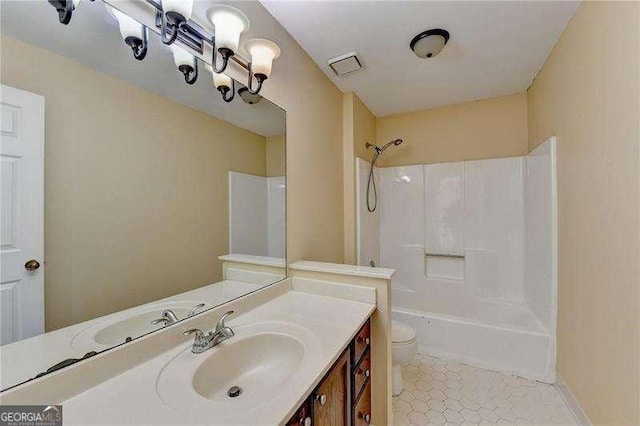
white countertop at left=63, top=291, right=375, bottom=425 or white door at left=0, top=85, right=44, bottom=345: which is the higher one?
white door at left=0, top=85, right=44, bottom=345

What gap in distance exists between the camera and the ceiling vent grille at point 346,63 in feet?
6.04

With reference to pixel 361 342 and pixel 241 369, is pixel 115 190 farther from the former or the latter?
pixel 361 342

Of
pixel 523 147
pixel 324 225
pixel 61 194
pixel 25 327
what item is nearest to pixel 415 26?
pixel 324 225

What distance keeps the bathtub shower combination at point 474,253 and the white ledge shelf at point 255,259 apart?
104 centimetres

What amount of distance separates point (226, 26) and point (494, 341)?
8.63 feet

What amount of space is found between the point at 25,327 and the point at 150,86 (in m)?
0.80

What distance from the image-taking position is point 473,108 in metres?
2.61

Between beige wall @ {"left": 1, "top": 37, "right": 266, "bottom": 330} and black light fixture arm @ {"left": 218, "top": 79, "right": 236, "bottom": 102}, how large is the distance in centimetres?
15

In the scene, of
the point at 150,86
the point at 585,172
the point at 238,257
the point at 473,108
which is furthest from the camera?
the point at 473,108

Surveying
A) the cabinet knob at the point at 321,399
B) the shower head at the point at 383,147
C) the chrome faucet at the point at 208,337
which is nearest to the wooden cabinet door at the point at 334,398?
the cabinet knob at the point at 321,399

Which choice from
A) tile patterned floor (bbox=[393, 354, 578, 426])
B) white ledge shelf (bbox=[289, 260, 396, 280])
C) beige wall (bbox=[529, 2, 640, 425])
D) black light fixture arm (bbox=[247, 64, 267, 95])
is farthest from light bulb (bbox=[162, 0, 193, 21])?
tile patterned floor (bbox=[393, 354, 578, 426])

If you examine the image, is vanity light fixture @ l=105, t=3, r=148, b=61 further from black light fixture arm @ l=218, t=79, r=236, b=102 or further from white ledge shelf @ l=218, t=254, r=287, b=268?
white ledge shelf @ l=218, t=254, r=287, b=268

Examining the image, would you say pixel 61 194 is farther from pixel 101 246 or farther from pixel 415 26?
pixel 415 26

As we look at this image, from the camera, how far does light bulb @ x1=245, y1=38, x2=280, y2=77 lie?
47.7 inches
